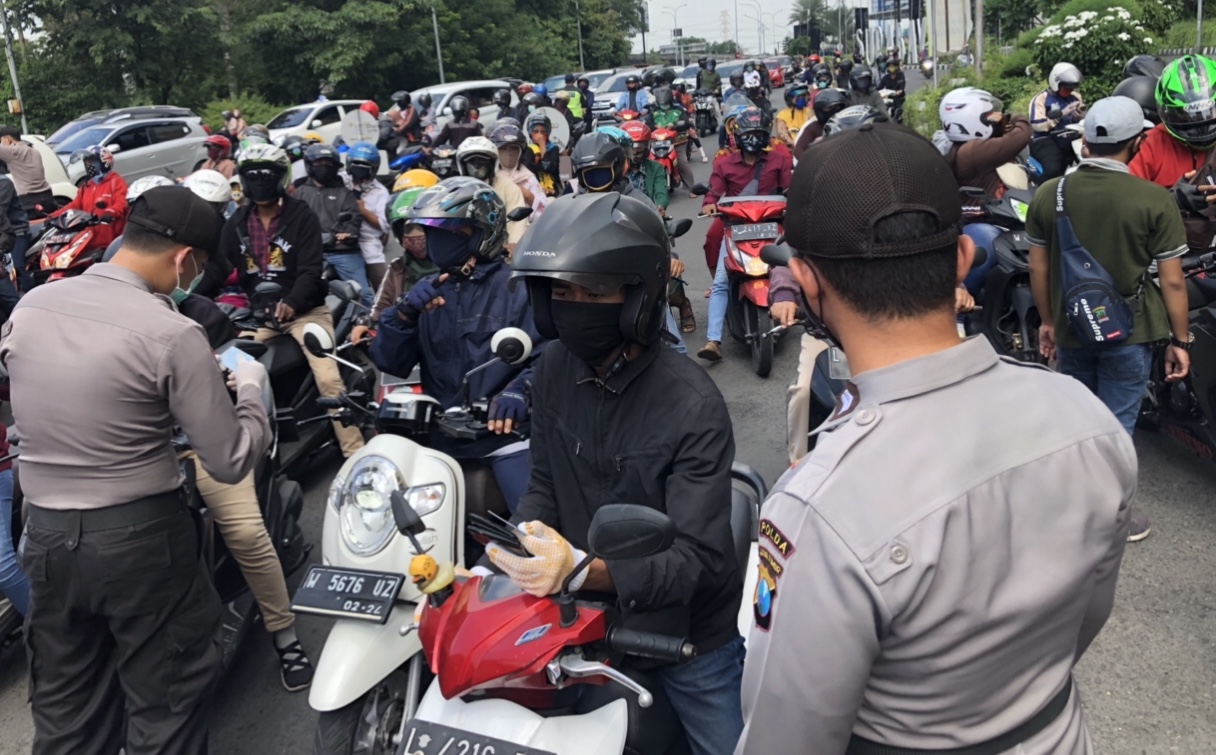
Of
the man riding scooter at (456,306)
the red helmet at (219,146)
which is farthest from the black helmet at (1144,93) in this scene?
the red helmet at (219,146)

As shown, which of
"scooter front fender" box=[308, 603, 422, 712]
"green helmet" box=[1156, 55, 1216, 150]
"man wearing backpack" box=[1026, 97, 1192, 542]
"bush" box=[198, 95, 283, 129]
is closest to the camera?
"scooter front fender" box=[308, 603, 422, 712]

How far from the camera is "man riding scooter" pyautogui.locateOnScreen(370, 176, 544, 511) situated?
3.51 meters

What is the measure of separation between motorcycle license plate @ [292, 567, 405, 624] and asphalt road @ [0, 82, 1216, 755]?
1.05 meters

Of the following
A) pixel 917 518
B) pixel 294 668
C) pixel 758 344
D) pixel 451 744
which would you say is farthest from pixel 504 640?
pixel 758 344

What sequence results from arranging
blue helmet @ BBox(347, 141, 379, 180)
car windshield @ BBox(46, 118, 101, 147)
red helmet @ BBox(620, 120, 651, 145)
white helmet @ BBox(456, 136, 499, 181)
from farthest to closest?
car windshield @ BBox(46, 118, 101, 147)
red helmet @ BBox(620, 120, 651, 145)
blue helmet @ BBox(347, 141, 379, 180)
white helmet @ BBox(456, 136, 499, 181)

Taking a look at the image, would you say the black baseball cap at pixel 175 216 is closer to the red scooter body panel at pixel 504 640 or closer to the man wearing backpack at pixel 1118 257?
the red scooter body panel at pixel 504 640

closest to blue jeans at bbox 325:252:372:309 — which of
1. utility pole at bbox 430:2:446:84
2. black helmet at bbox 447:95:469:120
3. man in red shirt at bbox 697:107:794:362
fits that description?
man in red shirt at bbox 697:107:794:362

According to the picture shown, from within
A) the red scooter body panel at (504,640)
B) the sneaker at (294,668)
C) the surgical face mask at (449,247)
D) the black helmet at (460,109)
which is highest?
the black helmet at (460,109)

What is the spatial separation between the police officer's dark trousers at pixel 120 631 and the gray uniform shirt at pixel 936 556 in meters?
2.00

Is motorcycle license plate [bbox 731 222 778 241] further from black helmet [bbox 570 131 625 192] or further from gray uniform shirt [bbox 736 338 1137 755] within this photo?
gray uniform shirt [bbox 736 338 1137 755]

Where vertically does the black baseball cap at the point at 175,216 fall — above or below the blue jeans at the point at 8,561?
above

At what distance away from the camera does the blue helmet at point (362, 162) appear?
7945 mm

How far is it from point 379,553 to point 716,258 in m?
5.32

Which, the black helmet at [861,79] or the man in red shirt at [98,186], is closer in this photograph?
the man in red shirt at [98,186]
